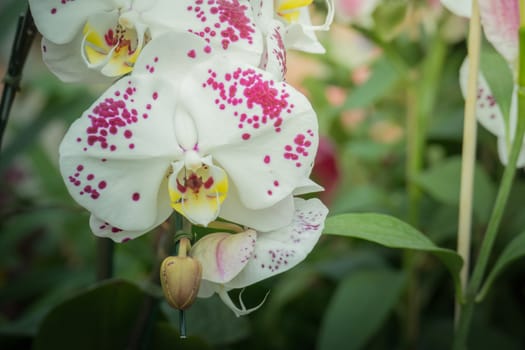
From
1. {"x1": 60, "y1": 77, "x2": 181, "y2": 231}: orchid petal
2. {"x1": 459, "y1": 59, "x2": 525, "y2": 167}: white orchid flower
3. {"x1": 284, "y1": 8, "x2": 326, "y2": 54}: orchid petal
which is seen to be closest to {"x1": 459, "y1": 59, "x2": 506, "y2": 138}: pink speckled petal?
{"x1": 459, "y1": 59, "x2": 525, "y2": 167}: white orchid flower

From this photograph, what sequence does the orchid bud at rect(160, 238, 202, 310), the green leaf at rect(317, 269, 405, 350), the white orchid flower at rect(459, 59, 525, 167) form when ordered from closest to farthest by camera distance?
the orchid bud at rect(160, 238, 202, 310) < the white orchid flower at rect(459, 59, 525, 167) < the green leaf at rect(317, 269, 405, 350)

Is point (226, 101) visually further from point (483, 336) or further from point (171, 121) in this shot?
point (483, 336)

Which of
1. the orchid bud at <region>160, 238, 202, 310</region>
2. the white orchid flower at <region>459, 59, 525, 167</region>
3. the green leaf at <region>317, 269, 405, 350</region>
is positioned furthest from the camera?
the green leaf at <region>317, 269, 405, 350</region>

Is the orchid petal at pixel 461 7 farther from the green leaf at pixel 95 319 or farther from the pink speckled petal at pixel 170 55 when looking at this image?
the green leaf at pixel 95 319

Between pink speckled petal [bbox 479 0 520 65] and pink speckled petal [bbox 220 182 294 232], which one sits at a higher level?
pink speckled petal [bbox 479 0 520 65]

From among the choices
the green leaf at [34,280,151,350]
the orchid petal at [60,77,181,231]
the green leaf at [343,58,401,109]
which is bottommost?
the green leaf at [34,280,151,350]

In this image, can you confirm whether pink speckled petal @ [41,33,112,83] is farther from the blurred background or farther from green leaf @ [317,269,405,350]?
green leaf @ [317,269,405,350]
